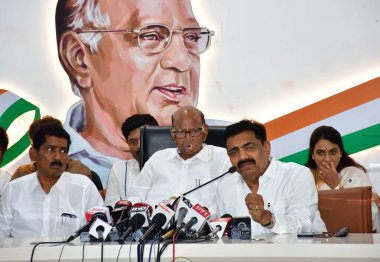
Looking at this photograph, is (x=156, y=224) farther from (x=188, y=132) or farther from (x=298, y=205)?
(x=188, y=132)

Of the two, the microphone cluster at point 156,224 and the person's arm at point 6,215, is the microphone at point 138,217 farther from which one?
the person's arm at point 6,215

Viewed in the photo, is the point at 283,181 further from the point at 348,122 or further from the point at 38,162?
the point at 348,122

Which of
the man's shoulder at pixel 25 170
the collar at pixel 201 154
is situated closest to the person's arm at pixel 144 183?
the collar at pixel 201 154

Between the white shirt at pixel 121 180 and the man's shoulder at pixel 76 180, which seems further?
the white shirt at pixel 121 180

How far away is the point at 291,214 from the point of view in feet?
10.0

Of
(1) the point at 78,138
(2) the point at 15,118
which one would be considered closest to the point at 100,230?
(1) the point at 78,138

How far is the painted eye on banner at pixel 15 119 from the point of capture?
203 inches

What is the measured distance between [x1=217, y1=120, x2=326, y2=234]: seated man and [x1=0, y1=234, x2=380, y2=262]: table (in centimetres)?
67

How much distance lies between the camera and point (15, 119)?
5219 millimetres

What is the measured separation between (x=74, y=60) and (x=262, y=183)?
2430 mm

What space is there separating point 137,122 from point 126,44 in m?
1.05

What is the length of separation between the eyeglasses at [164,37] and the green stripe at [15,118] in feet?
2.51

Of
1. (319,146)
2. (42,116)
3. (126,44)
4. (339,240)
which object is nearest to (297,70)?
(319,146)

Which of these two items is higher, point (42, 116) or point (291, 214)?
point (42, 116)
